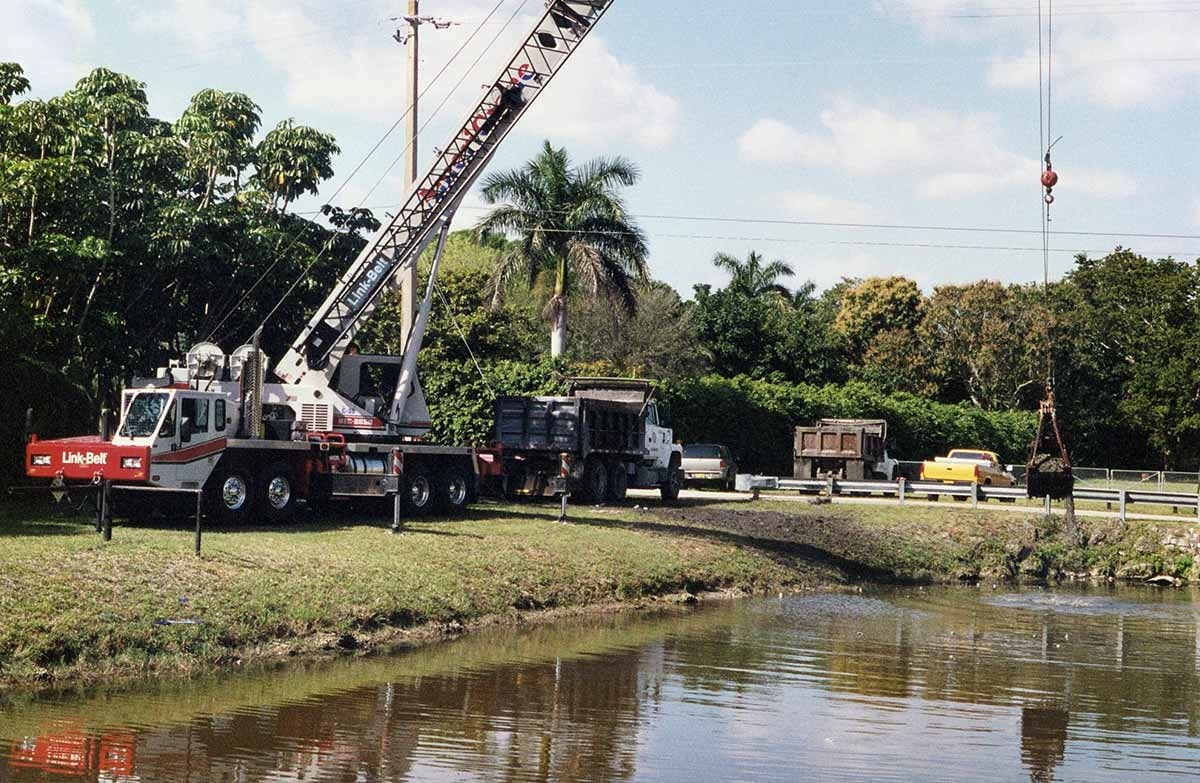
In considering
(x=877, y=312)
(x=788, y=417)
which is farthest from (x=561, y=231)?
(x=877, y=312)

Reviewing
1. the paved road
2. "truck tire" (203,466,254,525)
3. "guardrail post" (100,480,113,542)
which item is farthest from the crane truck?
the paved road

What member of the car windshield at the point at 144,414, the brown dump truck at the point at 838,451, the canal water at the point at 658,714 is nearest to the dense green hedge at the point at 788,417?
the brown dump truck at the point at 838,451

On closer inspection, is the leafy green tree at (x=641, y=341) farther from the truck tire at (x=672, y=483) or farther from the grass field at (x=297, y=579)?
the grass field at (x=297, y=579)

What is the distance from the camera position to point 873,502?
3941 centimetres

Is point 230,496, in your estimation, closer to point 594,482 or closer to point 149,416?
Result: point 149,416

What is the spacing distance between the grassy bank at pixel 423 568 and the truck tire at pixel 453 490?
0.55m

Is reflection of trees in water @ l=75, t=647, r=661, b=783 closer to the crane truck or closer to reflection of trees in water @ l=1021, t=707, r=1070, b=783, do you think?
reflection of trees in water @ l=1021, t=707, r=1070, b=783

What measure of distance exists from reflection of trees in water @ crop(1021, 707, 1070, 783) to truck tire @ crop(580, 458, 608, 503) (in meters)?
20.8

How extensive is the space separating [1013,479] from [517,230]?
19530 mm

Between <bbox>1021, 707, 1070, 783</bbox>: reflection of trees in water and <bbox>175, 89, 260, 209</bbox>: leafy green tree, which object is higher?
<bbox>175, 89, 260, 209</bbox>: leafy green tree

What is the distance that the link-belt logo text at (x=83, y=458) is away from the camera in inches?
905

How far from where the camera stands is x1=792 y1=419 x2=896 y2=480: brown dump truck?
1890 inches

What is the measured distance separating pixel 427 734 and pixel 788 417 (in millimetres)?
42085

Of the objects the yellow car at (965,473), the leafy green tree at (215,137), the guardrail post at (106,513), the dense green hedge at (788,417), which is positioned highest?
the leafy green tree at (215,137)
